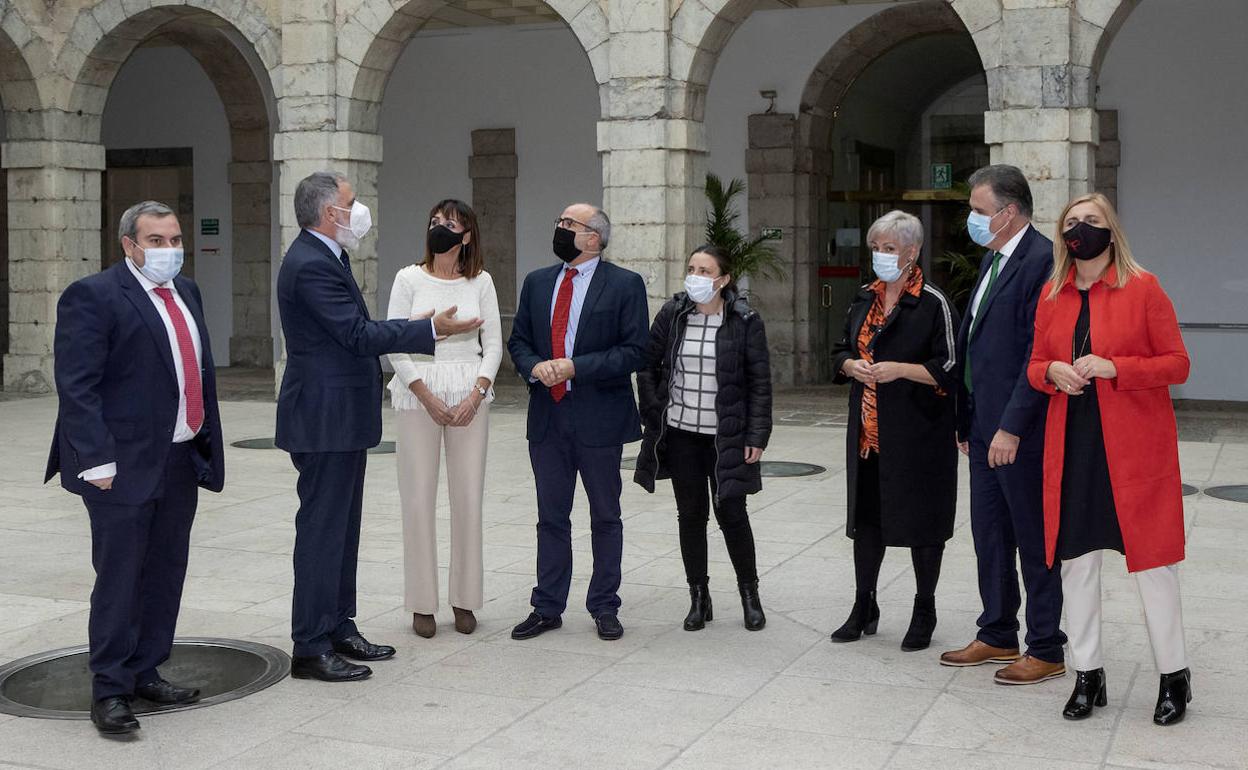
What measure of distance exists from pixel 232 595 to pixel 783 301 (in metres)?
11.7

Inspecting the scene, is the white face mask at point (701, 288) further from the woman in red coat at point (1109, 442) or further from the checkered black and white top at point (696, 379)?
the woman in red coat at point (1109, 442)

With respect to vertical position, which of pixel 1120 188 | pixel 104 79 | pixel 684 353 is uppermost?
pixel 104 79

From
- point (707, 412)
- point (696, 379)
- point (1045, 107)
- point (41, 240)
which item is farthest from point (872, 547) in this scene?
point (41, 240)

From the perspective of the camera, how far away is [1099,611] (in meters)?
5.20

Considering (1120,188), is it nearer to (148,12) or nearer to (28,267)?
(148,12)

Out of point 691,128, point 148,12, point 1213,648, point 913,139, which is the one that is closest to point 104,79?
point 148,12

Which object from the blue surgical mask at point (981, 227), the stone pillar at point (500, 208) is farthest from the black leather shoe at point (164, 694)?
the stone pillar at point (500, 208)

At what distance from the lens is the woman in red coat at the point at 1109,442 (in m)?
5.09

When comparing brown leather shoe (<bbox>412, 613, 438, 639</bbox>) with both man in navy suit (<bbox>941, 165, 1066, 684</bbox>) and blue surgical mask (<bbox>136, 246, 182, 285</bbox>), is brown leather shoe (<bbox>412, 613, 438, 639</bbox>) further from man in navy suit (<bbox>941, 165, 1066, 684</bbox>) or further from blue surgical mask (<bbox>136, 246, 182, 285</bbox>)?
man in navy suit (<bbox>941, 165, 1066, 684</bbox>)

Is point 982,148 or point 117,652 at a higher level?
point 982,148

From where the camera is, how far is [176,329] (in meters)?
5.44

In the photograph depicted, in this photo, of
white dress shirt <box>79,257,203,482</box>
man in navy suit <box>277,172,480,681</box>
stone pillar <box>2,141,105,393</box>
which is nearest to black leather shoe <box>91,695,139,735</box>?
man in navy suit <box>277,172,480,681</box>

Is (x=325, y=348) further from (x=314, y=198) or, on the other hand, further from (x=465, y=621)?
(x=465, y=621)

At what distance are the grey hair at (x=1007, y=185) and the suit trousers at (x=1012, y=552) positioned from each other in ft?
2.79
